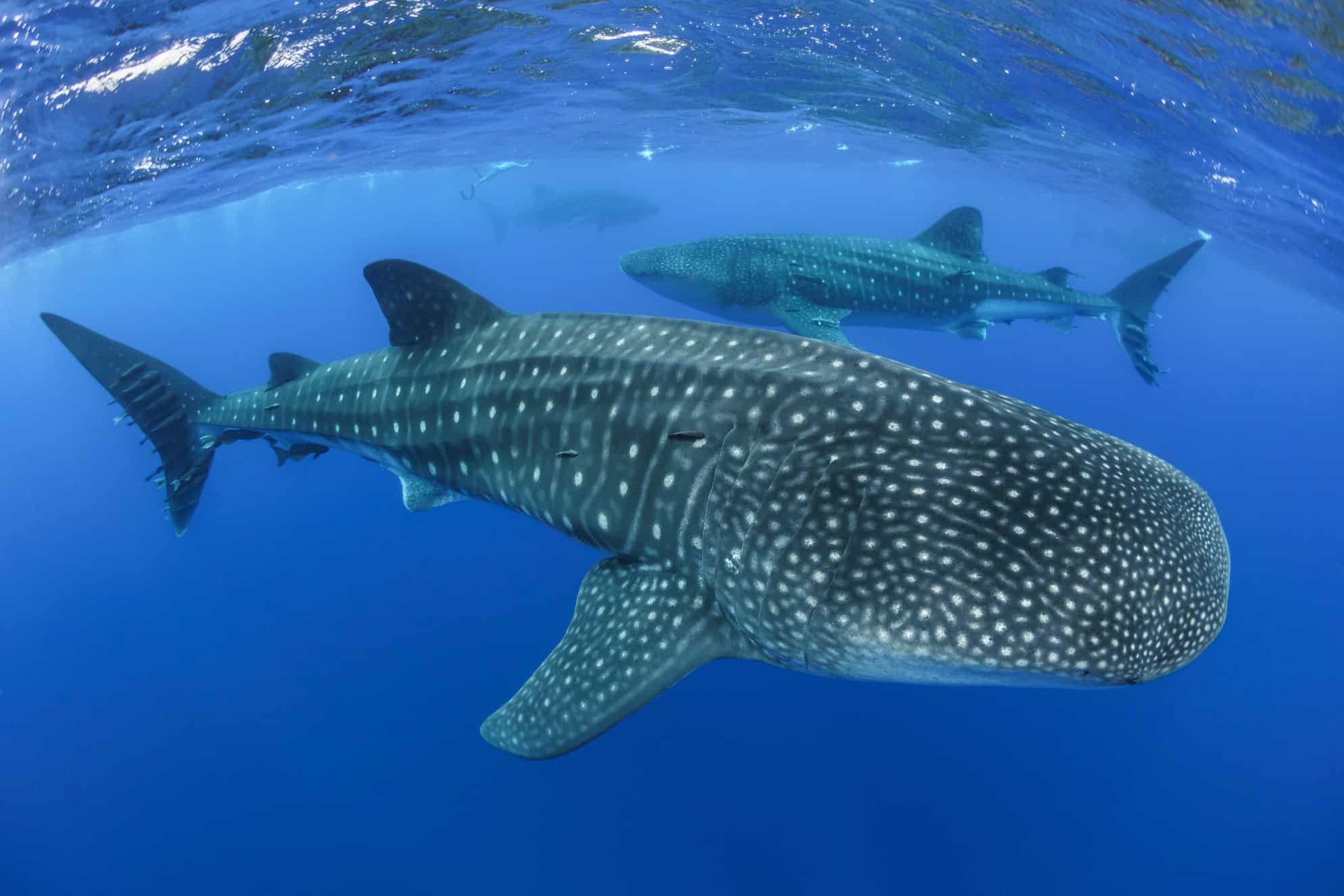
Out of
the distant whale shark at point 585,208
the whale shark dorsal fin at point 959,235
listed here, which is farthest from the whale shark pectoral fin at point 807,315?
the distant whale shark at point 585,208

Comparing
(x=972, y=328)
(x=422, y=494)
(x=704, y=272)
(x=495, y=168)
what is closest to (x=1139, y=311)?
(x=972, y=328)

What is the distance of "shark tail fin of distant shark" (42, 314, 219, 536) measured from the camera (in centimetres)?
658

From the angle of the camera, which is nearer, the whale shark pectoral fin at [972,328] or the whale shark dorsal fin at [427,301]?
the whale shark dorsal fin at [427,301]

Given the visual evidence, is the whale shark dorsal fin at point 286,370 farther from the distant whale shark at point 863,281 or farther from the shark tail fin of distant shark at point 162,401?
the distant whale shark at point 863,281

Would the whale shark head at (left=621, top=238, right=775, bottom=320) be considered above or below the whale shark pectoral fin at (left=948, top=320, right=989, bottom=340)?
above

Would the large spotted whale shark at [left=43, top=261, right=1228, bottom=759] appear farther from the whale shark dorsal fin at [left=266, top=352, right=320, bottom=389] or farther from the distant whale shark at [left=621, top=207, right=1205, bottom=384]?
the distant whale shark at [left=621, top=207, right=1205, bottom=384]

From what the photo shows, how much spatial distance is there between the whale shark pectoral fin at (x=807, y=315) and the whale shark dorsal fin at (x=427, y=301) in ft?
17.8

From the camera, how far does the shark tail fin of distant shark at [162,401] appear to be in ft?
21.6

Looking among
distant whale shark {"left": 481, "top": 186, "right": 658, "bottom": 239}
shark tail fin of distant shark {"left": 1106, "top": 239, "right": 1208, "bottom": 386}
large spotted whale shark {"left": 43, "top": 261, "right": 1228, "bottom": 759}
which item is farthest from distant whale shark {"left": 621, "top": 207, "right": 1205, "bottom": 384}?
distant whale shark {"left": 481, "top": 186, "right": 658, "bottom": 239}

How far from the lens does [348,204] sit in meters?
60.8

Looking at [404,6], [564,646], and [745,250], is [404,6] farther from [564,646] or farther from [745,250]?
[564,646]

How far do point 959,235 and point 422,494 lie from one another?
8566 mm

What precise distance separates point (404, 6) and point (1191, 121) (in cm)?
1478

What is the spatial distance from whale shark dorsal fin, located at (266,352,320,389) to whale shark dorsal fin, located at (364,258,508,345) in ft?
5.40
